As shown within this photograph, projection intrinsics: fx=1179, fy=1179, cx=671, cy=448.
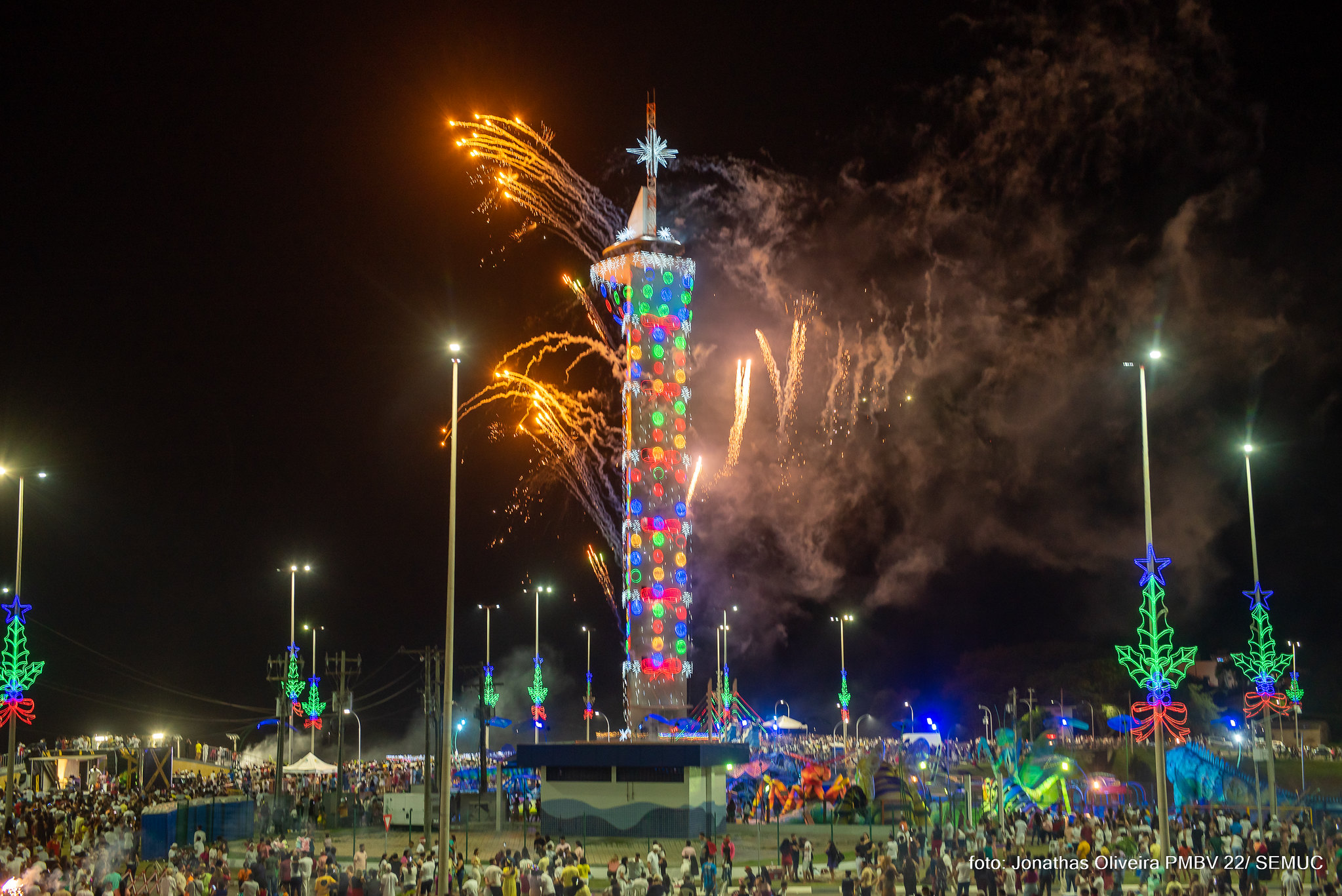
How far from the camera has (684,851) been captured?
29.3 meters

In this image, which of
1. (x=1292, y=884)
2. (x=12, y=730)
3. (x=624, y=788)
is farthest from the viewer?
(x=624, y=788)

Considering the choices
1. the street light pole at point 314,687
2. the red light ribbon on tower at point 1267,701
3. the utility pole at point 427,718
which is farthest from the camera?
the street light pole at point 314,687

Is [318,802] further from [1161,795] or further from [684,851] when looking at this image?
[1161,795]

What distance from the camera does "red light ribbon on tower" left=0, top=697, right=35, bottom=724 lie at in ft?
118

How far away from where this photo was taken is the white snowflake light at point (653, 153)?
61.3 metres

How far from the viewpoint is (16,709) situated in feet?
120

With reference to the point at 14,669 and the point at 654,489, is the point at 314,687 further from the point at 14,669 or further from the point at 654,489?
the point at 14,669

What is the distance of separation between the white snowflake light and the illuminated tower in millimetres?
4812

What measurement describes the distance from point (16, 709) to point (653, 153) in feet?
129

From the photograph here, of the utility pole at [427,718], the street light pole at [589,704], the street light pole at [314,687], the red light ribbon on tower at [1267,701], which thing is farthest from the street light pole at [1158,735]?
the street light pole at [314,687]

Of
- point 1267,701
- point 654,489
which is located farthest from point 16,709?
point 1267,701

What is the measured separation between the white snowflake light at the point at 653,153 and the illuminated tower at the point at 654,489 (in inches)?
189

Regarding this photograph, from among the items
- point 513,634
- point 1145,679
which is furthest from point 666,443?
point 513,634

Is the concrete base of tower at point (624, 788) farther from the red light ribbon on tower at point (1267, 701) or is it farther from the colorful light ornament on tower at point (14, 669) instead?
the red light ribbon on tower at point (1267, 701)
